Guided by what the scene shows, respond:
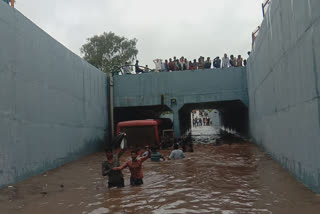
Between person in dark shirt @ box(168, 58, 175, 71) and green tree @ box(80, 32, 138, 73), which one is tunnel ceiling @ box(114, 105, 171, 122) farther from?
green tree @ box(80, 32, 138, 73)

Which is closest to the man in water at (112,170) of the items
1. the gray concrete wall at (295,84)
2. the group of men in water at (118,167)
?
the group of men in water at (118,167)

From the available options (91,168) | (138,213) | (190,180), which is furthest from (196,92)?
(138,213)

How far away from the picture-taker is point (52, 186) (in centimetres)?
860

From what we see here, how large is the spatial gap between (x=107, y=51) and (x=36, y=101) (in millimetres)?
28750

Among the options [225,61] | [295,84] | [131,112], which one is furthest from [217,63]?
[295,84]

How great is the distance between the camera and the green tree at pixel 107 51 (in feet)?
124

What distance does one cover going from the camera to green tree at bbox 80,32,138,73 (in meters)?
37.8

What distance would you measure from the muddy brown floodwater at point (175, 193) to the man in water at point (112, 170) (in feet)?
0.82

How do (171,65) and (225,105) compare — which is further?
(225,105)

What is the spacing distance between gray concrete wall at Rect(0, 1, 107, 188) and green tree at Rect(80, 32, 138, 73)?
73.4 feet

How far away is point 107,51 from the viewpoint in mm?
38094

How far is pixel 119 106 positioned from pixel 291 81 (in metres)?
15.3

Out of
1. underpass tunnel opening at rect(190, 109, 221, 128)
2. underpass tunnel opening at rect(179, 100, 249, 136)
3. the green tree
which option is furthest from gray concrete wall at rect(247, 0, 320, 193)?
underpass tunnel opening at rect(190, 109, 221, 128)

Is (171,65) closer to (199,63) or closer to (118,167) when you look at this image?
(199,63)
